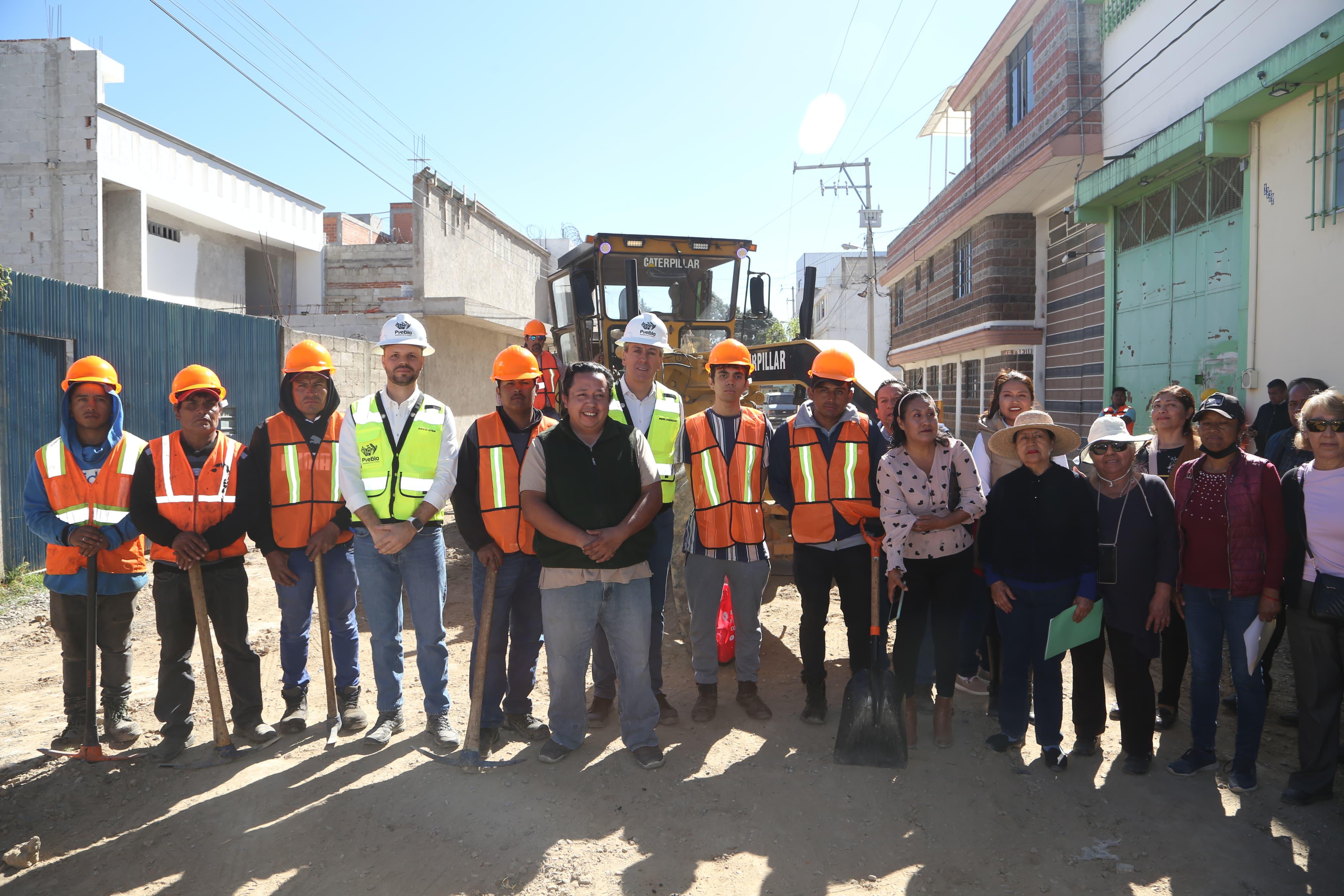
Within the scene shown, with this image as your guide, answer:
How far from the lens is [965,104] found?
56.9ft

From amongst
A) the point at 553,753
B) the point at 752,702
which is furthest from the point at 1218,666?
the point at 553,753

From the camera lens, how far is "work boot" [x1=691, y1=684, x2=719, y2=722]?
4531mm

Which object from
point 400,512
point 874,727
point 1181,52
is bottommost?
point 874,727

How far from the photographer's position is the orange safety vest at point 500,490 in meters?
4.13

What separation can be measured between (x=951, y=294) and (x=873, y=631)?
48.0 feet

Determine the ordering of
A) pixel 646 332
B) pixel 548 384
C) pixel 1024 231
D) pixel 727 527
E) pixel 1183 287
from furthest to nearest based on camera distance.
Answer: pixel 1024 231 → pixel 1183 287 → pixel 548 384 → pixel 646 332 → pixel 727 527

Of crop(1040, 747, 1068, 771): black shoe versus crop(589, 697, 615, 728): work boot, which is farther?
crop(589, 697, 615, 728): work boot

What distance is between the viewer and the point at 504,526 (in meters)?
4.12

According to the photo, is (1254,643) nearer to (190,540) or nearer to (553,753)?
(553,753)

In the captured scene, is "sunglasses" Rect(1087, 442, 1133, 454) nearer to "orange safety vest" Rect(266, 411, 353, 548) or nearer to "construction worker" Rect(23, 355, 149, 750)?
"orange safety vest" Rect(266, 411, 353, 548)

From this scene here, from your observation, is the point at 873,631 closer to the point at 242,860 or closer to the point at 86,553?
the point at 242,860

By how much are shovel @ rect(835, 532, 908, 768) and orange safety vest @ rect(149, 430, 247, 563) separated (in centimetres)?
323

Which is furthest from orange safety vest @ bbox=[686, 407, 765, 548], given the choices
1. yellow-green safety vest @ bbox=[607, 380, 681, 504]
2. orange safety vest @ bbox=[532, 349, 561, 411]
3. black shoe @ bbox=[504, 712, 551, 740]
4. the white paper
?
orange safety vest @ bbox=[532, 349, 561, 411]

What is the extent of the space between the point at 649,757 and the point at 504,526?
1354 millimetres
